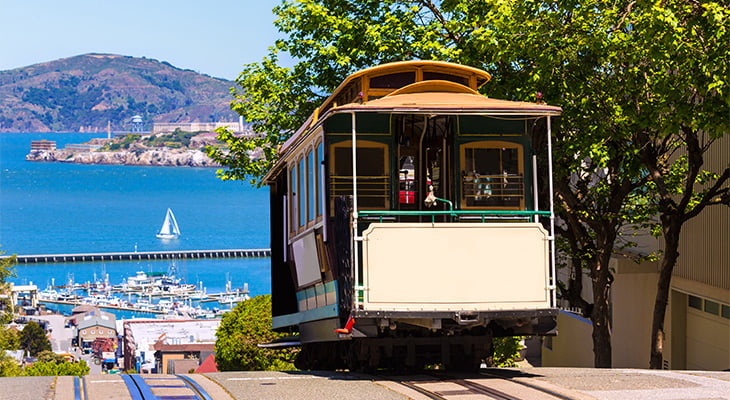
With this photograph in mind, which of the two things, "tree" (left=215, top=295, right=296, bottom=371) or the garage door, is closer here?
the garage door

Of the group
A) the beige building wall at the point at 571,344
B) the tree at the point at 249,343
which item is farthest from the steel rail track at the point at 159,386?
the tree at the point at 249,343

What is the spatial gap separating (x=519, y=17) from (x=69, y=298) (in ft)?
530

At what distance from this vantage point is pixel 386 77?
1398 cm

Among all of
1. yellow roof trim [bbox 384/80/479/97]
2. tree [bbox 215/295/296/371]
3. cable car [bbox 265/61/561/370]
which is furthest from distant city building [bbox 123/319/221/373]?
yellow roof trim [bbox 384/80/479/97]

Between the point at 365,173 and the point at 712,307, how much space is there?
513 inches

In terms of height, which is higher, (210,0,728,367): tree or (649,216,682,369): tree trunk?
(210,0,728,367): tree

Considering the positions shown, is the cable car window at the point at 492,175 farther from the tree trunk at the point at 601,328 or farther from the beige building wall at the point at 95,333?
the beige building wall at the point at 95,333

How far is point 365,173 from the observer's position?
1290 centimetres

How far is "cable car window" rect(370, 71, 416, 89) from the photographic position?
1396cm

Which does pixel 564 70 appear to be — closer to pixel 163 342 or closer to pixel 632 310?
pixel 632 310

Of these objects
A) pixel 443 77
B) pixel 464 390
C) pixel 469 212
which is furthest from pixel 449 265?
pixel 443 77

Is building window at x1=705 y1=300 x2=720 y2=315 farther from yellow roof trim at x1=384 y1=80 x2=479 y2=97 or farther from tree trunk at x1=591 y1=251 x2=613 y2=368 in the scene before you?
yellow roof trim at x1=384 y1=80 x2=479 y2=97

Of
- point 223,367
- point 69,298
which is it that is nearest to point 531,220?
point 223,367

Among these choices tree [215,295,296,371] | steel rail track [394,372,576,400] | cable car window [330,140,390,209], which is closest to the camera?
steel rail track [394,372,576,400]
